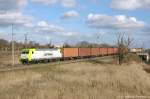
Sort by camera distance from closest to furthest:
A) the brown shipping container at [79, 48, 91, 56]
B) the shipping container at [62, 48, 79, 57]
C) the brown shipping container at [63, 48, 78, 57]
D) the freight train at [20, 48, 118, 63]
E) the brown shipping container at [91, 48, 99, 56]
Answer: the freight train at [20, 48, 118, 63]
the shipping container at [62, 48, 79, 57]
the brown shipping container at [63, 48, 78, 57]
the brown shipping container at [79, 48, 91, 56]
the brown shipping container at [91, 48, 99, 56]

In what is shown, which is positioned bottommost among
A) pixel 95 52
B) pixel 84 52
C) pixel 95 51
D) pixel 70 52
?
pixel 95 52

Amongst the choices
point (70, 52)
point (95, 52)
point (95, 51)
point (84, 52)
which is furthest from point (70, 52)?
point (95, 52)

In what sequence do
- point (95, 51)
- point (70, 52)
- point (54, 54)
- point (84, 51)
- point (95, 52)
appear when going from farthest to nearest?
point (95, 52) → point (95, 51) → point (84, 51) → point (70, 52) → point (54, 54)

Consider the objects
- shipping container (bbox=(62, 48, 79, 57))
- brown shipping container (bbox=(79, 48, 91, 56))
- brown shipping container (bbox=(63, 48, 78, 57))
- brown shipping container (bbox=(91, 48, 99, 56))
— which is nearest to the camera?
shipping container (bbox=(62, 48, 79, 57))

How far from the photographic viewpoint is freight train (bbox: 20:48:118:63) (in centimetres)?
6047

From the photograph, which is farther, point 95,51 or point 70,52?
point 95,51

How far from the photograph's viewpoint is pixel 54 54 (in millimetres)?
69875

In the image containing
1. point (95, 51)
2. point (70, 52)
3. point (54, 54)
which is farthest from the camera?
point (95, 51)

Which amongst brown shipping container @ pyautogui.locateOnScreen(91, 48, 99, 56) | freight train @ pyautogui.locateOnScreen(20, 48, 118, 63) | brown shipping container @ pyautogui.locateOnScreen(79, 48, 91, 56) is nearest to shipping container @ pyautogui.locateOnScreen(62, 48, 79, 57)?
freight train @ pyautogui.locateOnScreen(20, 48, 118, 63)

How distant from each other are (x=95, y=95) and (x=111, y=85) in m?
7.90

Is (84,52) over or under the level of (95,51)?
under

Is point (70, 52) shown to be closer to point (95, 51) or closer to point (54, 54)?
point (54, 54)

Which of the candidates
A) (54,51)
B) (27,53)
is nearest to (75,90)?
(27,53)

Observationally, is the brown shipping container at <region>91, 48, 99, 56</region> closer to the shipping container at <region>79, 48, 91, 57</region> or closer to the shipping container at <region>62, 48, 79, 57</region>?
the shipping container at <region>79, 48, 91, 57</region>
